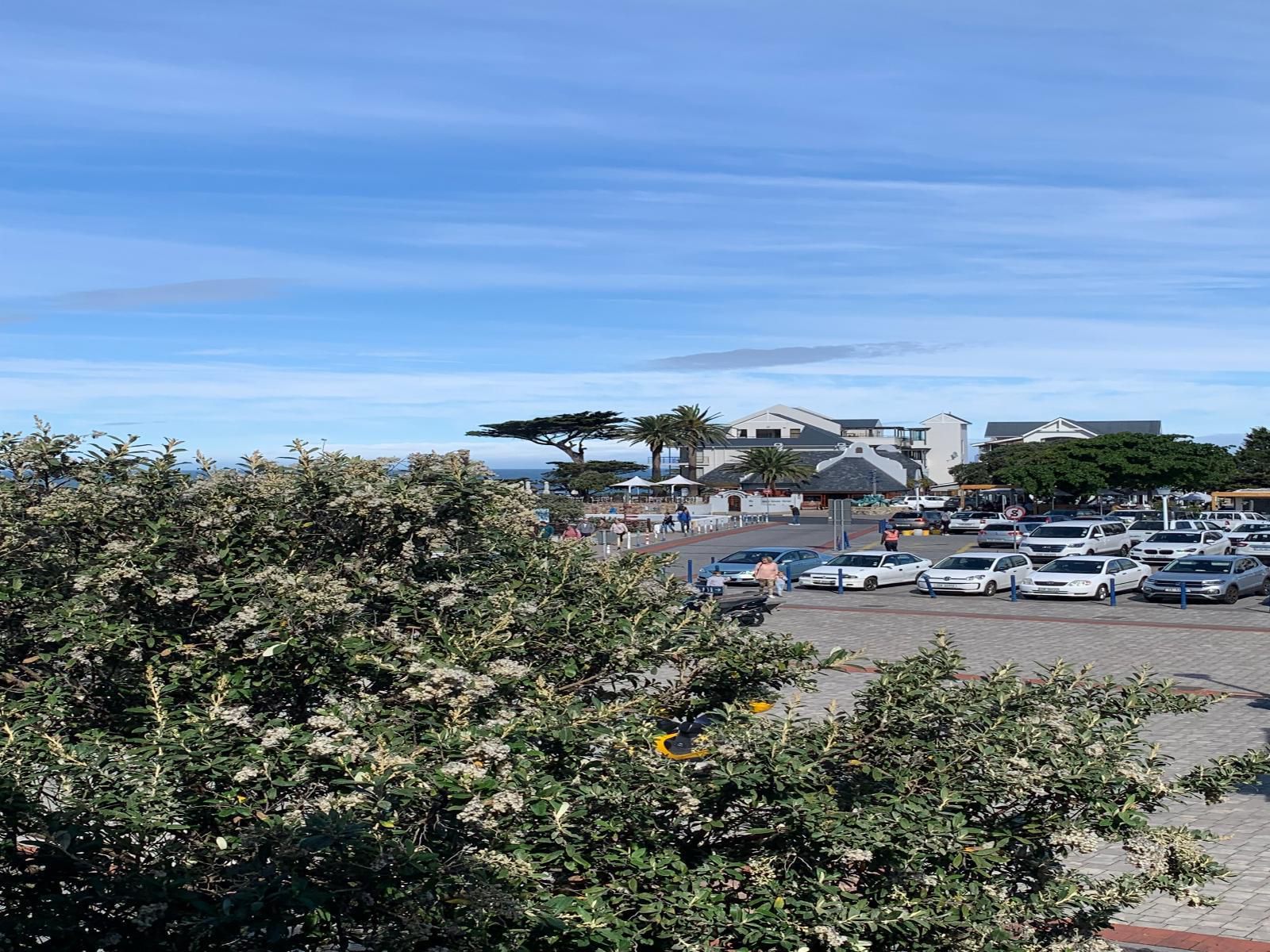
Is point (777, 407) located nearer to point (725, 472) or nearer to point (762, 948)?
point (725, 472)

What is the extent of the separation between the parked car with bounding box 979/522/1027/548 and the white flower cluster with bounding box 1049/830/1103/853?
4586 cm

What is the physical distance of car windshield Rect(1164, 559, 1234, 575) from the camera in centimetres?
3250

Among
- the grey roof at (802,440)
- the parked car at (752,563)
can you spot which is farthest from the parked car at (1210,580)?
the grey roof at (802,440)

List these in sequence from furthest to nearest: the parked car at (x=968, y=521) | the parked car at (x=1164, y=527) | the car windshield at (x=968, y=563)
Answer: the parked car at (x=968, y=521)
the parked car at (x=1164, y=527)
the car windshield at (x=968, y=563)

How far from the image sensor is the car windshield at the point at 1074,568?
110 feet

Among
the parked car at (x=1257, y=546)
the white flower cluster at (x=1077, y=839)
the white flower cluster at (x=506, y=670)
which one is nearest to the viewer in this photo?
the white flower cluster at (x=1077, y=839)

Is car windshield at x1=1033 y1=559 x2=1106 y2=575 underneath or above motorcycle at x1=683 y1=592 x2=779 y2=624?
underneath

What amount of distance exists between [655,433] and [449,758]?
9365 cm

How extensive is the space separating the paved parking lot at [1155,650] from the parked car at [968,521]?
26.1 m

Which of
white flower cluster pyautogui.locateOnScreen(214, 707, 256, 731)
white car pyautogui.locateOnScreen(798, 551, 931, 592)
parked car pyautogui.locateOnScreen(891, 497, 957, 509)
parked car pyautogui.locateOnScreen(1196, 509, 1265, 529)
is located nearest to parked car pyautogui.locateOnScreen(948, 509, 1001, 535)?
parked car pyautogui.locateOnScreen(1196, 509, 1265, 529)

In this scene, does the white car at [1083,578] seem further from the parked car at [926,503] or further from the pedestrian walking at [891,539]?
the parked car at [926,503]

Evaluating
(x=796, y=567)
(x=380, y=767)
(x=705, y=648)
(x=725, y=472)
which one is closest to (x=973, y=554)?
(x=796, y=567)

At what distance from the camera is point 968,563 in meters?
35.2

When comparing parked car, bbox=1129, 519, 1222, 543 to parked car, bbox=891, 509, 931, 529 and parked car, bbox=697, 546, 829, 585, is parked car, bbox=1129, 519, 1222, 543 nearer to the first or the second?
parked car, bbox=891, 509, 931, 529
